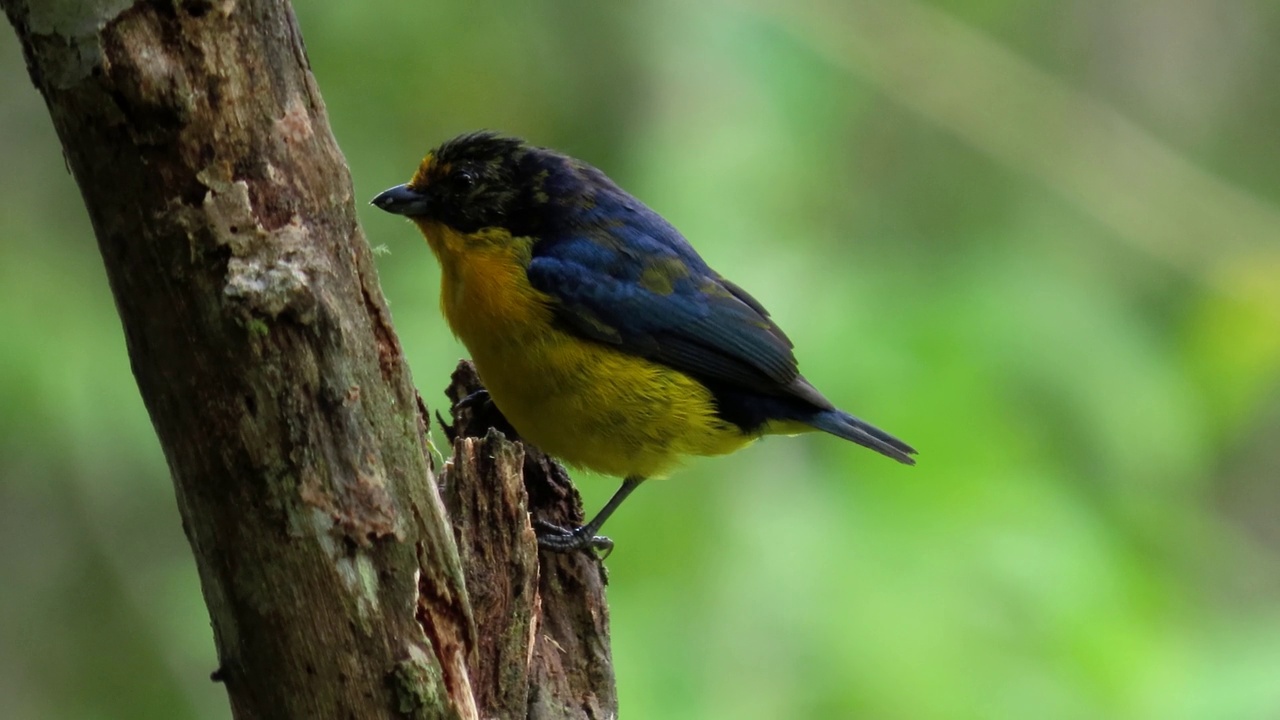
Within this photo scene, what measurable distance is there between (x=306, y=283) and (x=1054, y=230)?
499 centimetres

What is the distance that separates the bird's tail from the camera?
15.4ft

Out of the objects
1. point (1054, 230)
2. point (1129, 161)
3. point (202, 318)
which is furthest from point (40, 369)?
point (1129, 161)

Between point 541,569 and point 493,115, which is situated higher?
point 493,115

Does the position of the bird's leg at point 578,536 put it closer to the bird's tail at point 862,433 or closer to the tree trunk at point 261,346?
the bird's tail at point 862,433

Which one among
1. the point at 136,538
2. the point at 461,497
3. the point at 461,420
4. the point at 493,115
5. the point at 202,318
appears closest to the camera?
the point at 202,318

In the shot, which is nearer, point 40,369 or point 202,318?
point 202,318

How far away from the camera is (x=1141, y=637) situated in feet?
14.2

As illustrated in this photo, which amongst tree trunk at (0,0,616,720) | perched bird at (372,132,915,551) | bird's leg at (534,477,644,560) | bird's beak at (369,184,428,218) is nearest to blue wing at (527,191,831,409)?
perched bird at (372,132,915,551)

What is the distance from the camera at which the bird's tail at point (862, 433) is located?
4707 mm

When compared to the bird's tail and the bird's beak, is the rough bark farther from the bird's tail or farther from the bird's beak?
the bird's beak

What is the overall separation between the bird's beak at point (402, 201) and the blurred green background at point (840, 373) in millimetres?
487

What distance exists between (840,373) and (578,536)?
133cm

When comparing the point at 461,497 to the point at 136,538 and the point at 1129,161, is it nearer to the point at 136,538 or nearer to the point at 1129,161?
the point at 136,538

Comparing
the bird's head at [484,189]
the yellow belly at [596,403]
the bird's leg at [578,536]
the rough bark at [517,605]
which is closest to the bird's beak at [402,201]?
the bird's head at [484,189]
